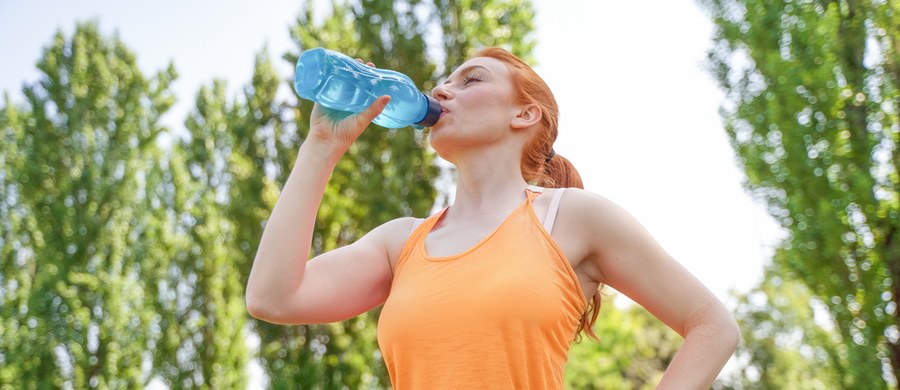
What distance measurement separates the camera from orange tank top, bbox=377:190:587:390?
1.39 meters

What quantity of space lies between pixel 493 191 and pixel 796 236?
22.1 feet

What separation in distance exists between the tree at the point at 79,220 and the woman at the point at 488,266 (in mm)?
11920

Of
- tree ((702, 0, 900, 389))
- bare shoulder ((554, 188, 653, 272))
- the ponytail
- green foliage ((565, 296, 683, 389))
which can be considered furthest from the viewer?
green foliage ((565, 296, 683, 389))

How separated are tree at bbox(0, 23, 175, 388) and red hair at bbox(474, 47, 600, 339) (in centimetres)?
1193

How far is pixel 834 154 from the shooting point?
300 inches

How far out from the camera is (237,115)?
44.1ft

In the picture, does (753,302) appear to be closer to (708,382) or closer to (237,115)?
(237,115)

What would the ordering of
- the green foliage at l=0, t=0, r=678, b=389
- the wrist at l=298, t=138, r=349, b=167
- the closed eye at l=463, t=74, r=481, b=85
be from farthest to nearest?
the green foliage at l=0, t=0, r=678, b=389
the closed eye at l=463, t=74, r=481, b=85
the wrist at l=298, t=138, r=349, b=167

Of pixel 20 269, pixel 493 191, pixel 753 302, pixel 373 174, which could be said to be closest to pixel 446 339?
pixel 493 191

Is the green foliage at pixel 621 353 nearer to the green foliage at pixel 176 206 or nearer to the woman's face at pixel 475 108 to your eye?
the green foliage at pixel 176 206

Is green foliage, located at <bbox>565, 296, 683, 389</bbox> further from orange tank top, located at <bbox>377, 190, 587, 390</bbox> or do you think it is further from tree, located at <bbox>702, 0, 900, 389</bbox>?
orange tank top, located at <bbox>377, 190, 587, 390</bbox>

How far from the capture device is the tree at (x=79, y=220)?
1226 centimetres

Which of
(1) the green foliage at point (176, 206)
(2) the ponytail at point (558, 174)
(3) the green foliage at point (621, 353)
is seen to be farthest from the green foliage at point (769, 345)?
(2) the ponytail at point (558, 174)

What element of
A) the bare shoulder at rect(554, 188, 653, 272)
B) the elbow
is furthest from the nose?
the elbow
